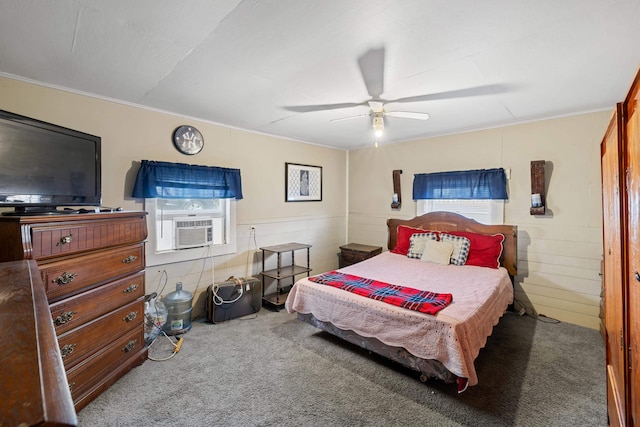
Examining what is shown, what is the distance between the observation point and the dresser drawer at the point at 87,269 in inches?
69.1

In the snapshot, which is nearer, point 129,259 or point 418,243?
point 129,259

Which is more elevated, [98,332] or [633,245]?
[633,245]

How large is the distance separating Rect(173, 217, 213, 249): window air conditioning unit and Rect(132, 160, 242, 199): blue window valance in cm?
29

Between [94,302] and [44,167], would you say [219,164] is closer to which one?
[44,167]

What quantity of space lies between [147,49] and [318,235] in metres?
3.50

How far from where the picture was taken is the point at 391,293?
2521 millimetres

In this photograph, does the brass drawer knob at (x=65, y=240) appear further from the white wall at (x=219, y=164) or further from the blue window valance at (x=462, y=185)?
the blue window valance at (x=462, y=185)

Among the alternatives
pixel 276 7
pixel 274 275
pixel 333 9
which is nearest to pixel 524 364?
pixel 274 275

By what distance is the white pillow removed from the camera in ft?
11.7

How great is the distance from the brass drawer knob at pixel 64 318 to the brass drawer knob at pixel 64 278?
197 millimetres

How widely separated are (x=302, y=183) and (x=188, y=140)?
5.99ft

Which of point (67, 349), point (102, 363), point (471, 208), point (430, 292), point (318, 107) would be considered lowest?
point (102, 363)

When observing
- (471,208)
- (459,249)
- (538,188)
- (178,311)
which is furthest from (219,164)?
(538,188)

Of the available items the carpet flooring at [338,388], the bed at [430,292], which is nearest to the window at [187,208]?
the carpet flooring at [338,388]
